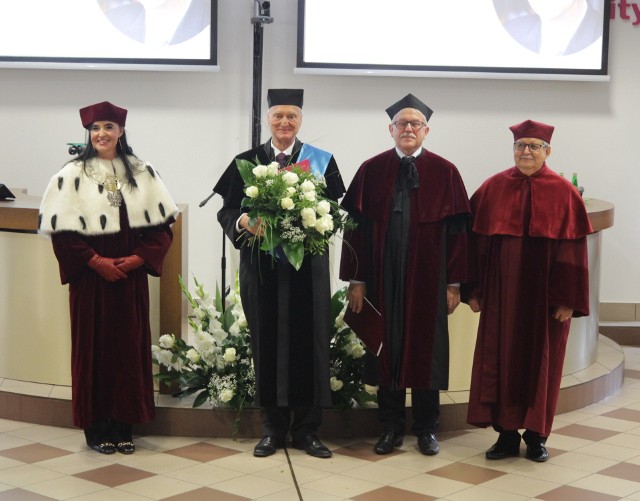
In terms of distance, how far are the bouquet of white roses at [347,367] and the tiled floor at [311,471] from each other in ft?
0.70

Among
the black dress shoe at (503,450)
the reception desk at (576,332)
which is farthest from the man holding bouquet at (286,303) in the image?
the reception desk at (576,332)

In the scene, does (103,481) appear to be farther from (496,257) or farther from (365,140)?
(365,140)

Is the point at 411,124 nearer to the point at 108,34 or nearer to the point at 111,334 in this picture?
the point at 111,334

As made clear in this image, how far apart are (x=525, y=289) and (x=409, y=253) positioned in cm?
58

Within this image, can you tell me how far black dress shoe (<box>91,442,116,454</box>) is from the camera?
4.86 m

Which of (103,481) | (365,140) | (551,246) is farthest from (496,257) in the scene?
(365,140)

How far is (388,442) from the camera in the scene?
4938 millimetres

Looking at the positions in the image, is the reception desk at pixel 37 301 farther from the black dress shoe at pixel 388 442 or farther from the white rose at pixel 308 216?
the black dress shoe at pixel 388 442

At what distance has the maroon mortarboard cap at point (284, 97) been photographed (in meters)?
4.77

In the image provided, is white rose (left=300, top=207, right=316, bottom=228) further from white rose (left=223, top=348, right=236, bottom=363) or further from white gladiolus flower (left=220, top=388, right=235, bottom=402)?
white gladiolus flower (left=220, top=388, right=235, bottom=402)

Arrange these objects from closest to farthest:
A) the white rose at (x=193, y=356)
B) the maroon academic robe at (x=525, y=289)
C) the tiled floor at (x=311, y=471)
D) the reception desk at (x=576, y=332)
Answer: the tiled floor at (x=311, y=471)
the maroon academic robe at (x=525, y=289)
the white rose at (x=193, y=356)
the reception desk at (x=576, y=332)

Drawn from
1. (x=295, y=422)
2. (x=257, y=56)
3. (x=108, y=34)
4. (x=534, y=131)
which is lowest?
(x=295, y=422)

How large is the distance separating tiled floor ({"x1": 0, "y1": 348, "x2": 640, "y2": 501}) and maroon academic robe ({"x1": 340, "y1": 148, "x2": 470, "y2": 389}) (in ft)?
1.44

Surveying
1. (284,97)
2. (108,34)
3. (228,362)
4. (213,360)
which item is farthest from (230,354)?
(108,34)
